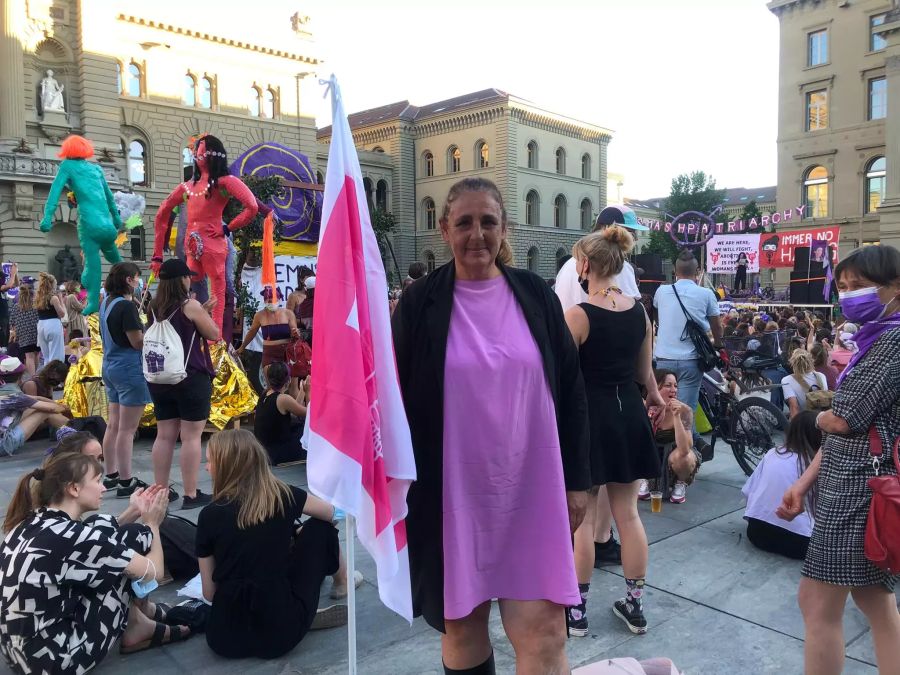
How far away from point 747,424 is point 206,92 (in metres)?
38.0

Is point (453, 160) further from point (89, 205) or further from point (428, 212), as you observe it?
point (89, 205)

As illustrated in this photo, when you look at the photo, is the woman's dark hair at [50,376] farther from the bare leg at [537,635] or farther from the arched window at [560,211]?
the arched window at [560,211]

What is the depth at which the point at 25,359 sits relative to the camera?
11664 mm

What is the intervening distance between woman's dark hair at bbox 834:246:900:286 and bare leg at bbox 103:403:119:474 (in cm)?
514

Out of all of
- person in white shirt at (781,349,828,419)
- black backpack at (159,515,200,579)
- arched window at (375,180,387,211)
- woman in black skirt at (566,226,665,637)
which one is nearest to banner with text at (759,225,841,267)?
person in white shirt at (781,349,828,419)

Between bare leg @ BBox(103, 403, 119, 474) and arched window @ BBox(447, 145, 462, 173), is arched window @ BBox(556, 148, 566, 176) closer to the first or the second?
arched window @ BBox(447, 145, 462, 173)

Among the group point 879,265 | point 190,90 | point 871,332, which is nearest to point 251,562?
point 871,332

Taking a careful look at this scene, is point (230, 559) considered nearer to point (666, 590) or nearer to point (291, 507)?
point (291, 507)

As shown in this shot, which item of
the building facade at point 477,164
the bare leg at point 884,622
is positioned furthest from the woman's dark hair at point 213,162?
the building facade at point 477,164

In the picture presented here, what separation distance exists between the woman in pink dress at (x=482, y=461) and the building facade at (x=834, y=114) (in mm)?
38011

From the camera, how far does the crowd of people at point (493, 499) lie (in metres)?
2.15

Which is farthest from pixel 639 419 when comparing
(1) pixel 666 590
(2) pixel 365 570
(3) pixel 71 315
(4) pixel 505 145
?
(4) pixel 505 145

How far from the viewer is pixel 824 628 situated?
236cm

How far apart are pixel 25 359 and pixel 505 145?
40.3 metres
